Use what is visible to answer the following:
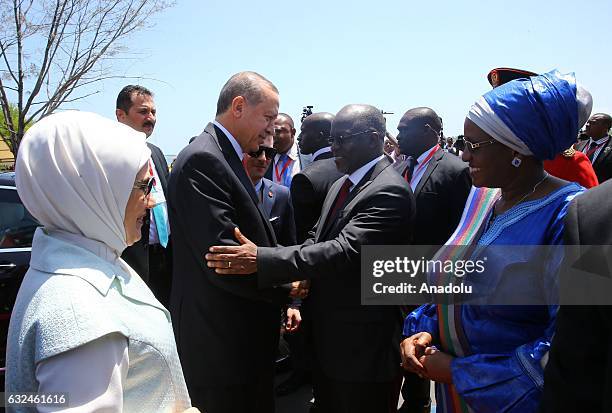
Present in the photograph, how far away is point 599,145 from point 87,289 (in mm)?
10270

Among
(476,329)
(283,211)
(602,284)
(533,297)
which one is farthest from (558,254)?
(283,211)

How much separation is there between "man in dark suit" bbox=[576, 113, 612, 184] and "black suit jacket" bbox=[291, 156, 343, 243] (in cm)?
689

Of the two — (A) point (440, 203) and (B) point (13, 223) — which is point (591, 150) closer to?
(A) point (440, 203)

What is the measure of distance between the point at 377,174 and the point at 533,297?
1.20m

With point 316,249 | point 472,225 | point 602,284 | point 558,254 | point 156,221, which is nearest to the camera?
point 602,284

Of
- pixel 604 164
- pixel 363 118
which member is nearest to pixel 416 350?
pixel 363 118

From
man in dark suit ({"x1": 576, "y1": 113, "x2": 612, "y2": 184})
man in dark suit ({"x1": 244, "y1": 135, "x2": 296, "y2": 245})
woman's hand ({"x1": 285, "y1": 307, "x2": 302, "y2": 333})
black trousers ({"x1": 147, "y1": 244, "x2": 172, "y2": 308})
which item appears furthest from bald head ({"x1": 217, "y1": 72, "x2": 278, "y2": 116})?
man in dark suit ({"x1": 576, "y1": 113, "x2": 612, "y2": 184})

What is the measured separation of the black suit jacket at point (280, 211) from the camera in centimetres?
338

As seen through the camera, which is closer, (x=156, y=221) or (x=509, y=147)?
(x=509, y=147)

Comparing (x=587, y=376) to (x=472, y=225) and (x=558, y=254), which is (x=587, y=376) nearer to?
(x=558, y=254)

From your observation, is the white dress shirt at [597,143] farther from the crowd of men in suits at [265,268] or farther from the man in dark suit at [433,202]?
the crowd of men in suits at [265,268]

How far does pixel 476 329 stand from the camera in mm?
1847

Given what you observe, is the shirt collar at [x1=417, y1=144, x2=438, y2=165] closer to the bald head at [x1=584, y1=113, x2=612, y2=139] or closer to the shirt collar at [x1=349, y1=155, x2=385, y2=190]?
the shirt collar at [x1=349, y1=155, x2=385, y2=190]

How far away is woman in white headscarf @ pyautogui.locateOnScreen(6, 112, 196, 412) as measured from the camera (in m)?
1.12
